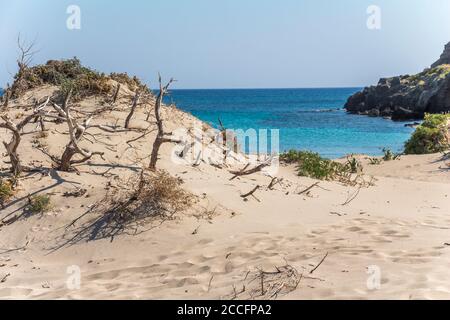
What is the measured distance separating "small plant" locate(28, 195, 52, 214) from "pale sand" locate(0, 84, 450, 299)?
0.43ft

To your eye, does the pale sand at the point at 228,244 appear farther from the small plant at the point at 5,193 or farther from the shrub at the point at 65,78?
the shrub at the point at 65,78

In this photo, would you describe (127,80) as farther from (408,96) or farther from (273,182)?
(408,96)

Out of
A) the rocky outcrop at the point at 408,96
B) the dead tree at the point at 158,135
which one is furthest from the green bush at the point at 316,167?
the rocky outcrop at the point at 408,96

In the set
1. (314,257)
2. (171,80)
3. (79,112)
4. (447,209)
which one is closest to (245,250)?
(314,257)

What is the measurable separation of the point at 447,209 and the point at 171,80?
5.47m

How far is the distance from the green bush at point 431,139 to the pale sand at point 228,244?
344 inches

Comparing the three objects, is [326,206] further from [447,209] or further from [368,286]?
[368,286]

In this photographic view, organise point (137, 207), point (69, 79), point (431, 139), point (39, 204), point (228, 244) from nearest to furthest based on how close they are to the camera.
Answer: point (228, 244), point (137, 207), point (39, 204), point (69, 79), point (431, 139)

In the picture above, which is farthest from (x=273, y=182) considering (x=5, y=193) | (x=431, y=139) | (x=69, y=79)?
(x=431, y=139)

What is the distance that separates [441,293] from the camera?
4.40 metres

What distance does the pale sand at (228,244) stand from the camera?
16.8 ft

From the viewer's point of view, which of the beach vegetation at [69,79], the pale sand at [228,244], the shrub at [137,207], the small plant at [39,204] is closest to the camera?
the pale sand at [228,244]

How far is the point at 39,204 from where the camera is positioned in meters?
7.70

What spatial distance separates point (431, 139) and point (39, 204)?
598 inches
